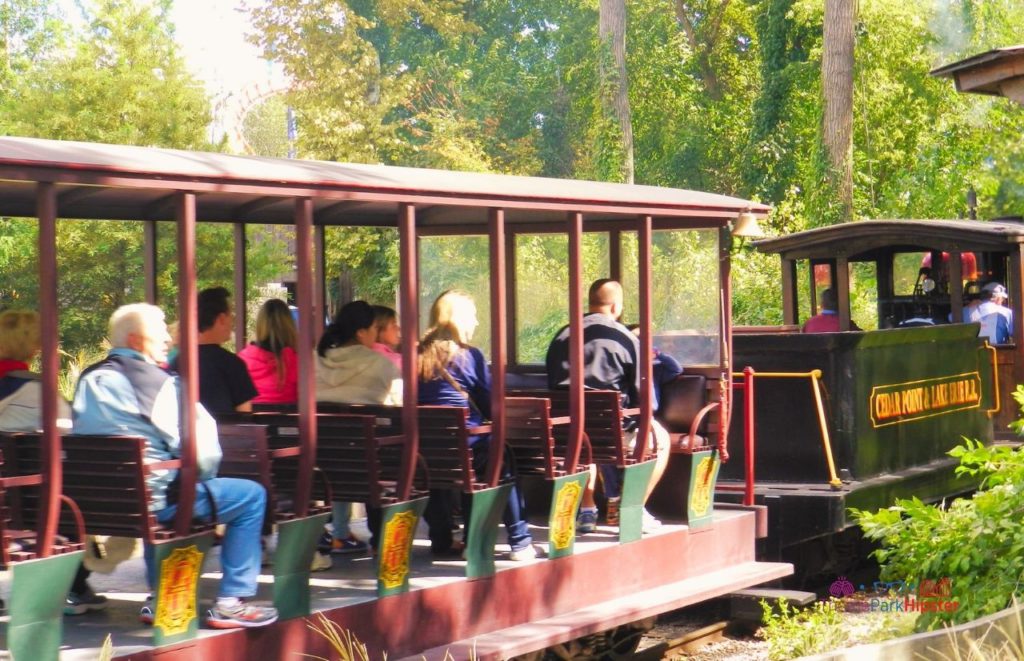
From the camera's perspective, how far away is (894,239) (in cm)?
1283

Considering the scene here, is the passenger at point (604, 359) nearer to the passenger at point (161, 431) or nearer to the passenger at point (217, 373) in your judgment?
the passenger at point (217, 373)

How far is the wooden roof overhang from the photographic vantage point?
6043mm

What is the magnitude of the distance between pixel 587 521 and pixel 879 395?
2875 millimetres

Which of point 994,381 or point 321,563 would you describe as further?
Answer: point 994,381

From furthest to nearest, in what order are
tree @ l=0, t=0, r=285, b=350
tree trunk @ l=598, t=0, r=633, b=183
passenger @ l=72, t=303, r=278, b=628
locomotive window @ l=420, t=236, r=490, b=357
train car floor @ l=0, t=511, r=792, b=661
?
1. tree trunk @ l=598, t=0, r=633, b=183
2. tree @ l=0, t=0, r=285, b=350
3. locomotive window @ l=420, t=236, r=490, b=357
4. train car floor @ l=0, t=511, r=792, b=661
5. passenger @ l=72, t=303, r=278, b=628

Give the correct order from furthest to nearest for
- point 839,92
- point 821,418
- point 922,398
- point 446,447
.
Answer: point 839,92, point 922,398, point 821,418, point 446,447

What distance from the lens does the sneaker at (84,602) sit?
19.5 feet

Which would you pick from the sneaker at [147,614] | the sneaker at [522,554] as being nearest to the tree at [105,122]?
the sneaker at [522,554]

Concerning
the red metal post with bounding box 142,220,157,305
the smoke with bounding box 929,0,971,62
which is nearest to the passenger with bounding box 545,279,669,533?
the red metal post with bounding box 142,220,157,305

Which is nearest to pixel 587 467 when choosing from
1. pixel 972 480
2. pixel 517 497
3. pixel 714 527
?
pixel 517 497

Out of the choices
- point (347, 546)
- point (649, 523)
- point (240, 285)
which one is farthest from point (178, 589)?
point (649, 523)

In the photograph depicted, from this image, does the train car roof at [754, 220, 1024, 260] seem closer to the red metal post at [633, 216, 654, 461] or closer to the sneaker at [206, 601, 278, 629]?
the red metal post at [633, 216, 654, 461]

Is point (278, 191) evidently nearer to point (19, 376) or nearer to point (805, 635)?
point (19, 376)
